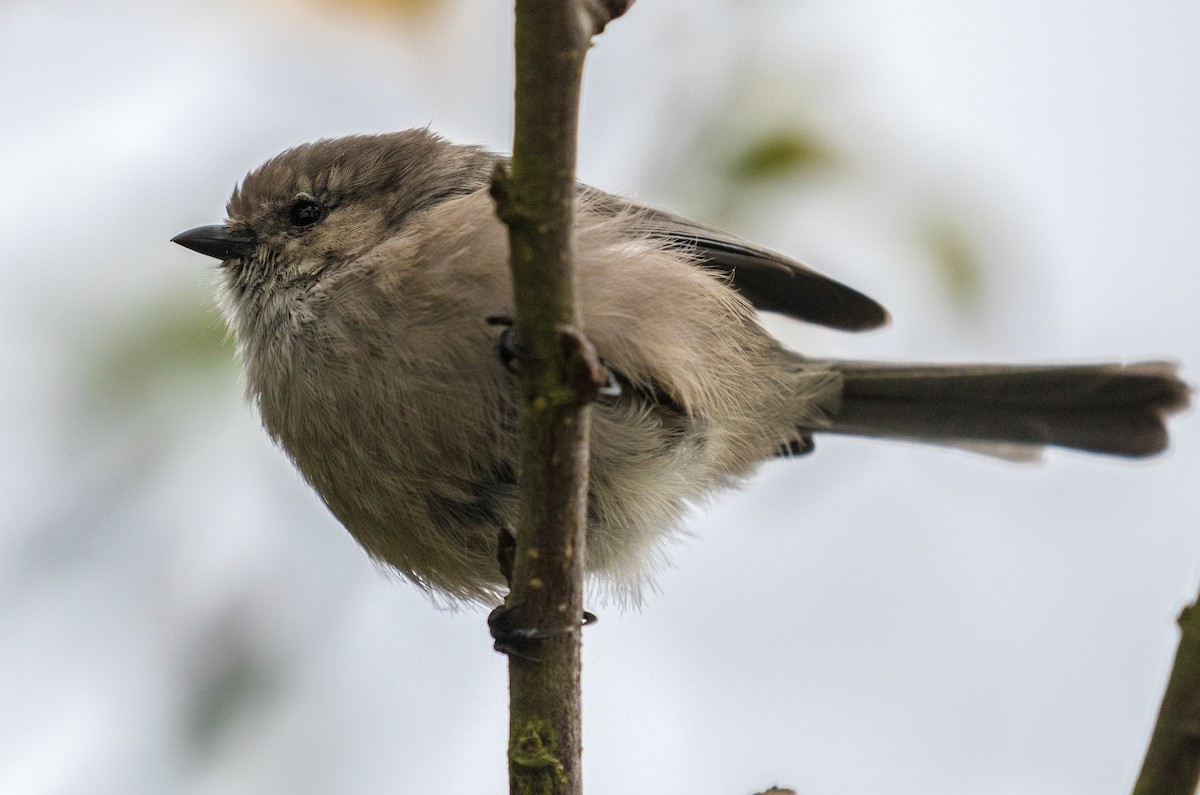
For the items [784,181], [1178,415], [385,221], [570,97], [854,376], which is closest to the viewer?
[570,97]

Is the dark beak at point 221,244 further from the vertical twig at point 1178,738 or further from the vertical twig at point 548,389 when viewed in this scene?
the vertical twig at point 1178,738

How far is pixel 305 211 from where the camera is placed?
412cm

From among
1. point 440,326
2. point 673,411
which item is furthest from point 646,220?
point 440,326

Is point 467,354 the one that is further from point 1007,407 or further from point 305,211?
point 1007,407

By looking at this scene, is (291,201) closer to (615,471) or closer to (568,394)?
(615,471)

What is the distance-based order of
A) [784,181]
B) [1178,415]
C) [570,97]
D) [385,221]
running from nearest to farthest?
[570,97] < [784,181] < [385,221] < [1178,415]

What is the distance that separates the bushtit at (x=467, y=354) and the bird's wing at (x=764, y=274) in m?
0.01

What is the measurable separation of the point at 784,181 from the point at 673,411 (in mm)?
818

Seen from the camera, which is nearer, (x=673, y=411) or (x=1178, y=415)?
(x=673, y=411)

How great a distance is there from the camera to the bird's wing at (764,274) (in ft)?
13.8

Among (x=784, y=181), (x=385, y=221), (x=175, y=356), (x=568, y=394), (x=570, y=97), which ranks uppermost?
(x=385, y=221)

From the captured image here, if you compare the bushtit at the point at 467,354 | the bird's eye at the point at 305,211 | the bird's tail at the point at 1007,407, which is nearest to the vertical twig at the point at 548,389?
the bushtit at the point at 467,354

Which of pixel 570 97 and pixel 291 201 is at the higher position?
pixel 291 201

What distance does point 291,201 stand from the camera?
4145 mm
